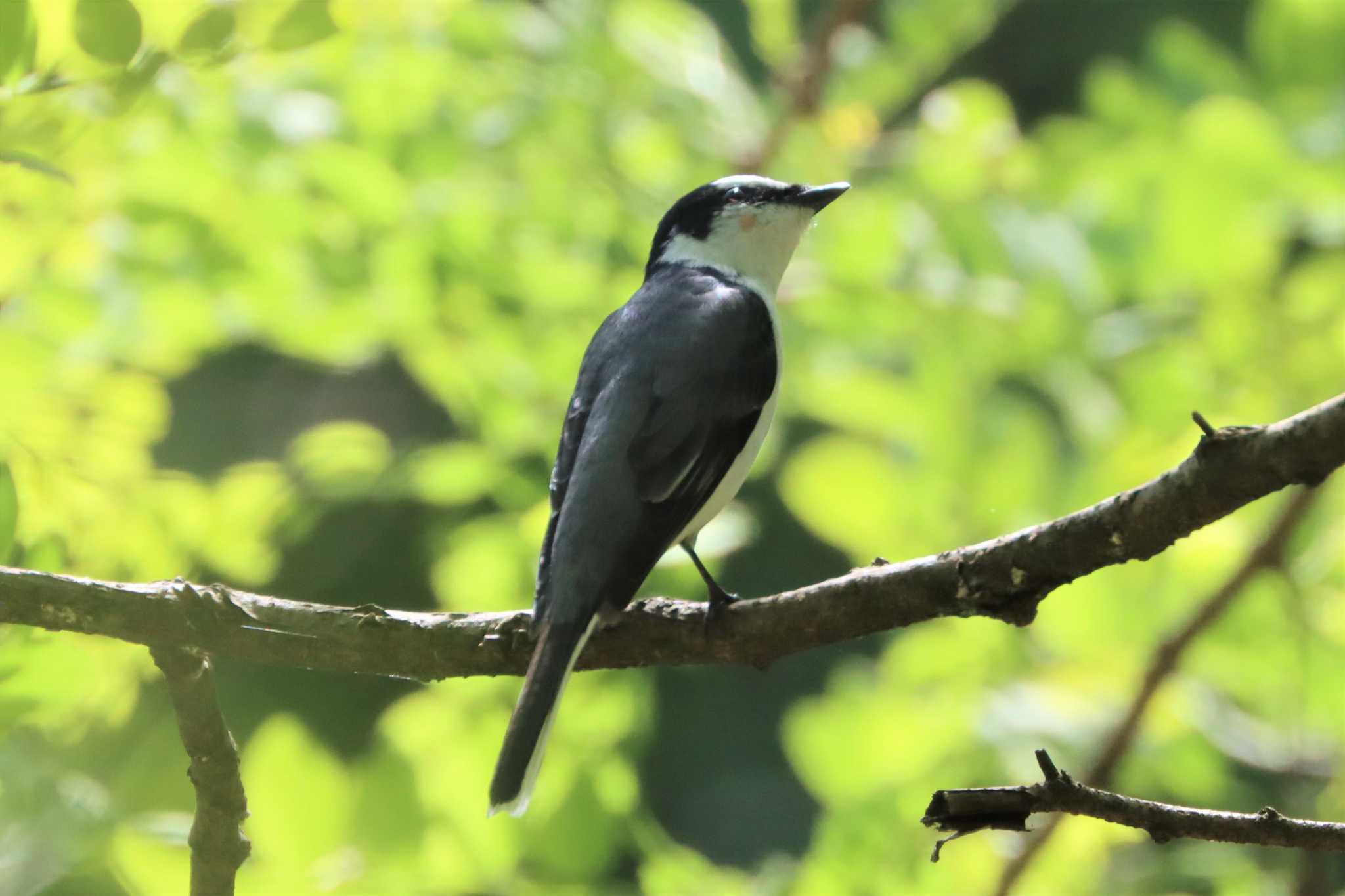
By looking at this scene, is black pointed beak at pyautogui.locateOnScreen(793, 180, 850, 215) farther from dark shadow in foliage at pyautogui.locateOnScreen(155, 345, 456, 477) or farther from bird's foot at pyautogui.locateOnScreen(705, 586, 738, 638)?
dark shadow in foliage at pyautogui.locateOnScreen(155, 345, 456, 477)

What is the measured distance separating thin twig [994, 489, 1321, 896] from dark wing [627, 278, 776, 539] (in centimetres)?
92

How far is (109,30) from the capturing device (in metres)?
1.88

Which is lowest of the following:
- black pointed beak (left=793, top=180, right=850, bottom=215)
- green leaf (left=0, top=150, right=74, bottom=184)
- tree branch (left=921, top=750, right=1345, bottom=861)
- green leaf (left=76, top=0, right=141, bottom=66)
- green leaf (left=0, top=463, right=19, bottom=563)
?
black pointed beak (left=793, top=180, right=850, bottom=215)

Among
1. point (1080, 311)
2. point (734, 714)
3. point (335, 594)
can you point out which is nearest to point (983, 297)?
point (1080, 311)

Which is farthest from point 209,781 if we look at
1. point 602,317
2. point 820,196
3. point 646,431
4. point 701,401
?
point 820,196

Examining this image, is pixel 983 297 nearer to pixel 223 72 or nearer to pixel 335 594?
pixel 223 72

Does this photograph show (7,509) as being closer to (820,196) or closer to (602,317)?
(602,317)

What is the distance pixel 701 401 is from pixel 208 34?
1.21 m

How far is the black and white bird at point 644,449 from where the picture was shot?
7.31 feet

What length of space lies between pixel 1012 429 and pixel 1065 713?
1.94ft

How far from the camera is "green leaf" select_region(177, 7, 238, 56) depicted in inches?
78.8

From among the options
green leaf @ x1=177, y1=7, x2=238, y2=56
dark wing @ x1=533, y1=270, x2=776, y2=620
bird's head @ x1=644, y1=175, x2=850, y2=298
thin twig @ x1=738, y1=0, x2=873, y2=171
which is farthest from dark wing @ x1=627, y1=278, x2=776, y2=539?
green leaf @ x1=177, y1=7, x2=238, y2=56

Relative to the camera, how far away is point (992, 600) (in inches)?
75.4

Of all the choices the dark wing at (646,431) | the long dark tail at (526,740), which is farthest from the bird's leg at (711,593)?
the long dark tail at (526,740)
